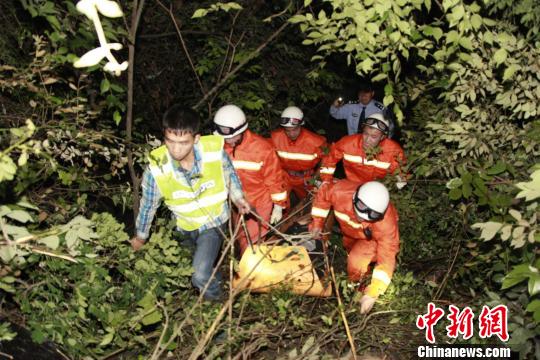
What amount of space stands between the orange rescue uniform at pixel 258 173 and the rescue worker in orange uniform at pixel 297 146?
104 cm

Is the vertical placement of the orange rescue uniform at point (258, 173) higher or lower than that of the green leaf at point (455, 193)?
lower

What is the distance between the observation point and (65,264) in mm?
3223

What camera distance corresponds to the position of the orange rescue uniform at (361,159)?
19.4ft

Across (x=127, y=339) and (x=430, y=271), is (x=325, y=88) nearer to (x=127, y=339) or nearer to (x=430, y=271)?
(x=430, y=271)

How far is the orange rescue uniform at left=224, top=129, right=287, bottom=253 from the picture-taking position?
5.52m

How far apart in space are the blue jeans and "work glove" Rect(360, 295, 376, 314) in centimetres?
112

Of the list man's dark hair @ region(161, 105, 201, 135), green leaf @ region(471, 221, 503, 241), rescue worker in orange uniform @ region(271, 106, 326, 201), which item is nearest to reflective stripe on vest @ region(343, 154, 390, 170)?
rescue worker in orange uniform @ region(271, 106, 326, 201)

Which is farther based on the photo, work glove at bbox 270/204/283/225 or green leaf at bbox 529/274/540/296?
work glove at bbox 270/204/283/225

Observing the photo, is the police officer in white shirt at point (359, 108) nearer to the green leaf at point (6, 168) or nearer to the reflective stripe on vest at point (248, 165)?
the reflective stripe on vest at point (248, 165)

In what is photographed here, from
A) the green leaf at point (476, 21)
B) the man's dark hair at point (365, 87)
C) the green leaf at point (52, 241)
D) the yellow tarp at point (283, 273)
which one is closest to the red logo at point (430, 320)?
the yellow tarp at point (283, 273)

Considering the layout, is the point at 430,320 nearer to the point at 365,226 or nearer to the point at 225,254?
the point at 365,226

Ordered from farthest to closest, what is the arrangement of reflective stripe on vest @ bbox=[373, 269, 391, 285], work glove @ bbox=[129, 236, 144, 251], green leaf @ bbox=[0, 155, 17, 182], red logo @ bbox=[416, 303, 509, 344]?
reflective stripe on vest @ bbox=[373, 269, 391, 285] → work glove @ bbox=[129, 236, 144, 251] → red logo @ bbox=[416, 303, 509, 344] → green leaf @ bbox=[0, 155, 17, 182]

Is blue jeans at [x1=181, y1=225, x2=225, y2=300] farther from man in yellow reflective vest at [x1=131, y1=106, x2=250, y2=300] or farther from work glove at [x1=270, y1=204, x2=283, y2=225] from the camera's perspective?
work glove at [x1=270, y1=204, x2=283, y2=225]

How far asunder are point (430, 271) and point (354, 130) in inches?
129
